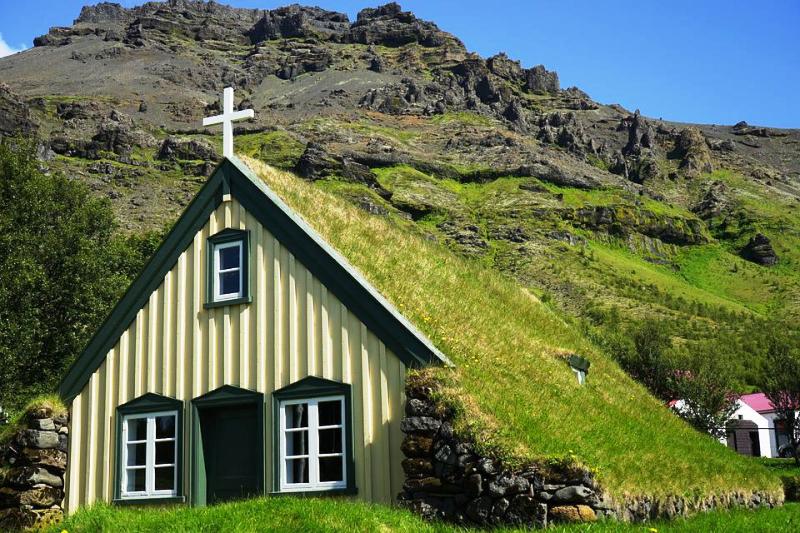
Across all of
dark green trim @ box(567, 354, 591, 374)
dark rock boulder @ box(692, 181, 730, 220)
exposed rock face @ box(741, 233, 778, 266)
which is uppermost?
dark rock boulder @ box(692, 181, 730, 220)

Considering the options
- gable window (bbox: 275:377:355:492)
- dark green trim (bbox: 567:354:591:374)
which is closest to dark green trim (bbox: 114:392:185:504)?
gable window (bbox: 275:377:355:492)

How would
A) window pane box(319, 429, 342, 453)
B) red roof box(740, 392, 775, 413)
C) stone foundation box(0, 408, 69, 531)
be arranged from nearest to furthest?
window pane box(319, 429, 342, 453), stone foundation box(0, 408, 69, 531), red roof box(740, 392, 775, 413)

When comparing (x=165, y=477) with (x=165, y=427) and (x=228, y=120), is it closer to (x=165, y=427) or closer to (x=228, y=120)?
(x=165, y=427)

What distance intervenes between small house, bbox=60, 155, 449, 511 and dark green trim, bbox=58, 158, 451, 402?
25 millimetres

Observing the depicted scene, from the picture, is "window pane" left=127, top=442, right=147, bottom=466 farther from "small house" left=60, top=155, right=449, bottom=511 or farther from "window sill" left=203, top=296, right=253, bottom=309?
"window sill" left=203, top=296, right=253, bottom=309

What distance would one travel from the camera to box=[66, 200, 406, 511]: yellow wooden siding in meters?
13.0

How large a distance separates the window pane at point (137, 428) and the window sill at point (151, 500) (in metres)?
1.17

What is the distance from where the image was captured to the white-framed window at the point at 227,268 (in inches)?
587

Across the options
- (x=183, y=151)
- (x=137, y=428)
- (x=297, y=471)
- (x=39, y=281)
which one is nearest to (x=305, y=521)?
(x=297, y=471)

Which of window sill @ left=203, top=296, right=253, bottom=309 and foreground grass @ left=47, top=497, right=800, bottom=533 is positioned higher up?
window sill @ left=203, top=296, right=253, bottom=309

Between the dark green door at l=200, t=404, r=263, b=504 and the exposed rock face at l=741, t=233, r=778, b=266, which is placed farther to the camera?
the exposed rock face at l=741, t=233, r=778, b=266

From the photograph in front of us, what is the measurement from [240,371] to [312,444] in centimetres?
201

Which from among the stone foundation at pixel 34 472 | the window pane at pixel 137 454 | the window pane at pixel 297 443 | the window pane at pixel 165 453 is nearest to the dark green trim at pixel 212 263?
the window pane at pixel 297 443

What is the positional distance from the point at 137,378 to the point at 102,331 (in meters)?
1.25
